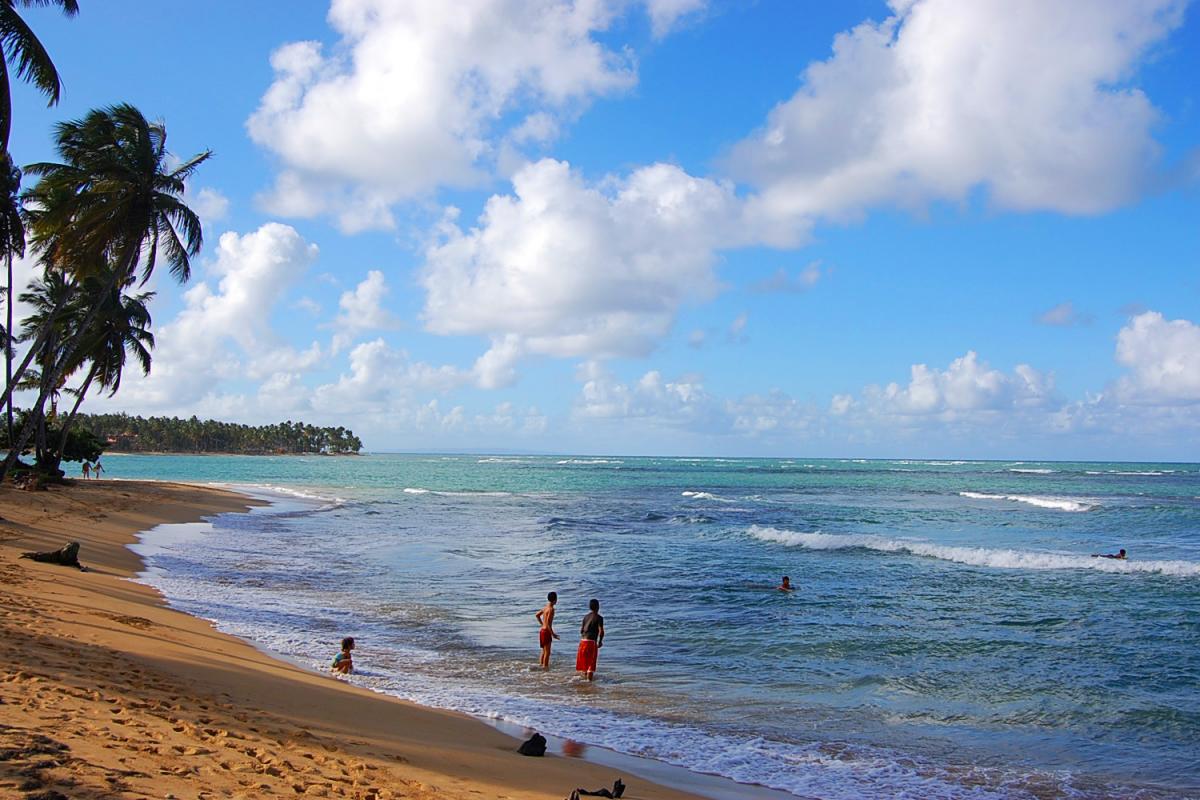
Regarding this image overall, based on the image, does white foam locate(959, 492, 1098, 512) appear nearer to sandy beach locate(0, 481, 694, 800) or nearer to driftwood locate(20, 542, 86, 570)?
sandy beach locate(0, 481, 694, 800)

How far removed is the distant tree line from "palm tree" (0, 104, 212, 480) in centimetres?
13389

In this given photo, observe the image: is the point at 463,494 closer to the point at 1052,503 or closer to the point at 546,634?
the point at 1052,503

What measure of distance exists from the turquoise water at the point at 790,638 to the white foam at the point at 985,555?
6.9 inches

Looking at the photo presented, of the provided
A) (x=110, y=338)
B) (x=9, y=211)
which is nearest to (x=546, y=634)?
(x=9, y=211)

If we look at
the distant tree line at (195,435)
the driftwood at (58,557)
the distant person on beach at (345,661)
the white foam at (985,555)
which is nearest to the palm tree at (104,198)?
the driftwood at (58,557)

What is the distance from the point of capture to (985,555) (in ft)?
91.5

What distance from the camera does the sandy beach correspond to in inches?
224

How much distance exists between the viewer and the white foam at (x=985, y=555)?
25141mm

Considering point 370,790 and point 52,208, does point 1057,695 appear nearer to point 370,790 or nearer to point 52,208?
point 370,790

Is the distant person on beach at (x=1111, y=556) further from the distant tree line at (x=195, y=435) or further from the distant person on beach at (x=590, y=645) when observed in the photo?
the distant tree line at (x=195, y=435)

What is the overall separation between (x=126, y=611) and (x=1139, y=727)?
1518cm

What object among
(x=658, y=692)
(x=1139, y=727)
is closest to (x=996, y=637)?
(x=1139, y=727)

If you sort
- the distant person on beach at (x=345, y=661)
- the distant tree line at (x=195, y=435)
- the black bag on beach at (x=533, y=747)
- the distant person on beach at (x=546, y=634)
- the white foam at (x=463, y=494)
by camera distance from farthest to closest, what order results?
the distant tree line at (x=195, y=435) → the white foam at (x=463, y=494) → the distant person on beach at (x=546, y=634) → the distant person on beach at (x=345, y=661) → the black bag on beach at (x=533, y=747)

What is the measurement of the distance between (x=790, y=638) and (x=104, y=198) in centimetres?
2193
